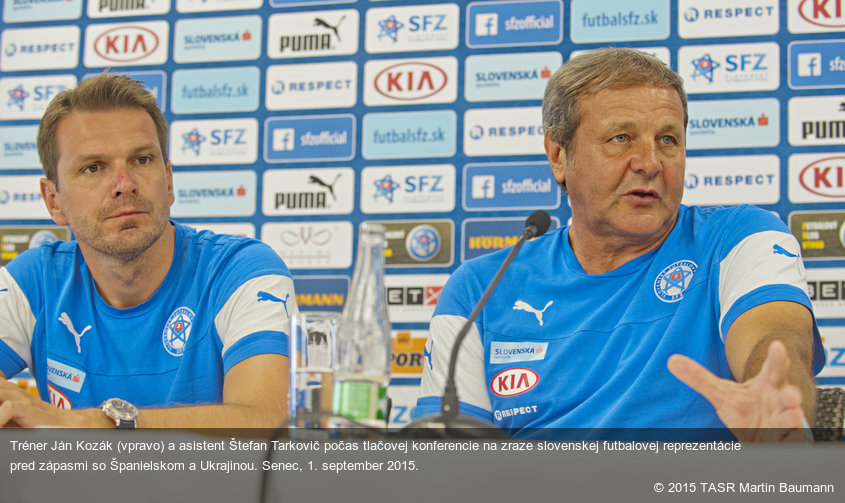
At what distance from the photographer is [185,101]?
301 cm

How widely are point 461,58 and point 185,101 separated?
1084mm

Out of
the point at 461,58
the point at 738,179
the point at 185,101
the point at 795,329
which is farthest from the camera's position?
the point at 185,101

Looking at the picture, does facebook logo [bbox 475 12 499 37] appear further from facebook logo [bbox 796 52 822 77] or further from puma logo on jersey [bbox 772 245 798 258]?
puma logo on jersey [bbox 772 245 798 258]

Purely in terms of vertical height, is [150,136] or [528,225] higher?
[150,136]

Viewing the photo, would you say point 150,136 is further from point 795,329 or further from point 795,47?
point 795,47

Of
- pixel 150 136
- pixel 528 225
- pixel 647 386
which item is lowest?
pixel 647 386

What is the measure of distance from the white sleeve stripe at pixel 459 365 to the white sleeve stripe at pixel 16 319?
843 mm

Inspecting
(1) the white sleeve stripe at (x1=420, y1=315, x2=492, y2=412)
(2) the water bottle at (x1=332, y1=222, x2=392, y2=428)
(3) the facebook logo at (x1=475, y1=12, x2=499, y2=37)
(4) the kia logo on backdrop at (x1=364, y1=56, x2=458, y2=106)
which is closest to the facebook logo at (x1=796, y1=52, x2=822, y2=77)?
(3) the facebook logo at (x1=475, y1=12, x2=499, y2=37)

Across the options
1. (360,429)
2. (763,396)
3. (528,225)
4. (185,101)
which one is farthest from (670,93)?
(185,101)

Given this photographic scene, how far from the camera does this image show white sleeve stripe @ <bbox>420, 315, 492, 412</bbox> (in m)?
1.40

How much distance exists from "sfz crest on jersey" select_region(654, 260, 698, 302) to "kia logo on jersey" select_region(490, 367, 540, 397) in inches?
10.4

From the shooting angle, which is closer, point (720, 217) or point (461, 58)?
point (720, 217)

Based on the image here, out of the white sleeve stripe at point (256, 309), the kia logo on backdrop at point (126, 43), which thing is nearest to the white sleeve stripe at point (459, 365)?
the white sleeve stripe at point (256, 309)

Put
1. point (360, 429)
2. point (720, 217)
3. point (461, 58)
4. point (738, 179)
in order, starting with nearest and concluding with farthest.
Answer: point (360, 429) → point (720, 217) → point (738, 179) → point (461, 58)
